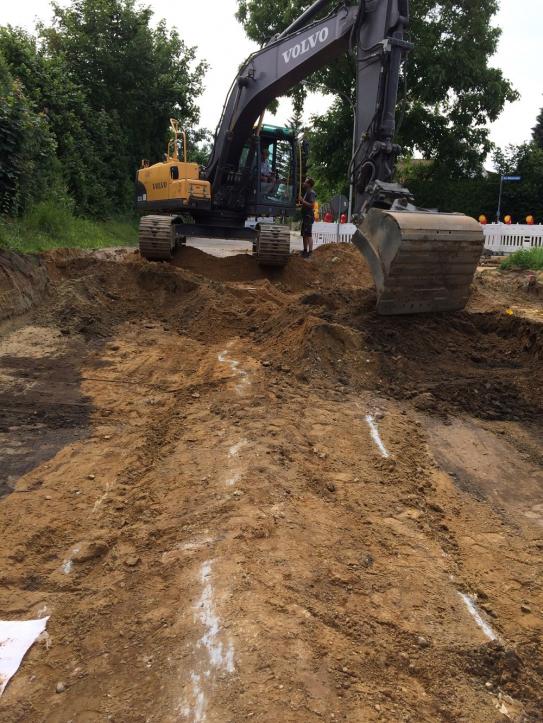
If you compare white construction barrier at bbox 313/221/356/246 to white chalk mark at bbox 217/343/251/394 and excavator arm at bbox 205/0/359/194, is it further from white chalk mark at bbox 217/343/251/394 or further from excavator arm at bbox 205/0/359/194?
white chalk mark at bbox 217/343/251/394

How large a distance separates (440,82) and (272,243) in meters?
21.9

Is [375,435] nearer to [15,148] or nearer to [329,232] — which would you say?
[15,148]

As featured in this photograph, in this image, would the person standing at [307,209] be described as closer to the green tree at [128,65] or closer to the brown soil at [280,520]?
the brown soil at [280,520]

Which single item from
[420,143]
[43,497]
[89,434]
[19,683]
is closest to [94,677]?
[19,683]

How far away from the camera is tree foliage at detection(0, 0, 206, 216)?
18.1 meters

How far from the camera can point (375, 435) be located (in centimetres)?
448

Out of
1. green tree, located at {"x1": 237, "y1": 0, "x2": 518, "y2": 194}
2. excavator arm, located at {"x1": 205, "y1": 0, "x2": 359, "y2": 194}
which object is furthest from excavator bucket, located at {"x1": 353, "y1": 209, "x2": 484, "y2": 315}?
green tree, located at {"x1": 237, "y1": 0, "x2": 518, "y2": 194}

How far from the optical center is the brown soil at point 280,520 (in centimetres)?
213

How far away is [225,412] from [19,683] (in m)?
2.67

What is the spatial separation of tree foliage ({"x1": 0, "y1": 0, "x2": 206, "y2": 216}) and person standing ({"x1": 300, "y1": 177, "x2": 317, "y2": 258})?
24.3 feet

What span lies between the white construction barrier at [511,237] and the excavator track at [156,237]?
42.4 feet

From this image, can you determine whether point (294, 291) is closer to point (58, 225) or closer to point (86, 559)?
point (58, 225)

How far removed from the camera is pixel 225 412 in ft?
15.3

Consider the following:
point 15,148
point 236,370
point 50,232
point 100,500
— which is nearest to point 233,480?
point 100,500
